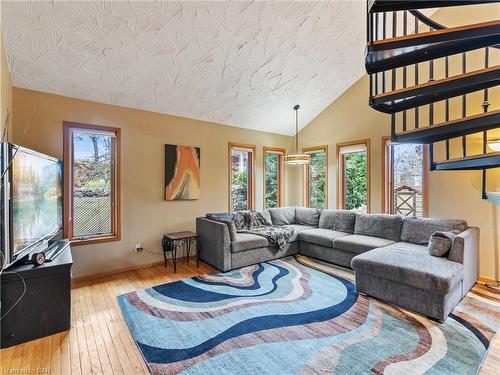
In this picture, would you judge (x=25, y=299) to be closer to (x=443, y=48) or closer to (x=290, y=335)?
(x=290, y=335)

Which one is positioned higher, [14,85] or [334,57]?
[334,57]

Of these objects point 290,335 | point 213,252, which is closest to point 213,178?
point 213,252

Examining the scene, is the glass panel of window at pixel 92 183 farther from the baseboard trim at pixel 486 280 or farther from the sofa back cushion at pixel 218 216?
the baseboard trim at pixel 486 280

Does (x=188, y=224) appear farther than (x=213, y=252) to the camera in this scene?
Yes

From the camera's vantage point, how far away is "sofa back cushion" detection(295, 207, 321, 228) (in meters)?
5.02

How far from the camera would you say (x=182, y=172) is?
4.29 metres

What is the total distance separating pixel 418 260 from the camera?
8.82 ft

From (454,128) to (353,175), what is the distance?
298 centimetres

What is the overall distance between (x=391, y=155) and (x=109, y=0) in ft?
14.3

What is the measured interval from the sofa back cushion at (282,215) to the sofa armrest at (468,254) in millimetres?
2838

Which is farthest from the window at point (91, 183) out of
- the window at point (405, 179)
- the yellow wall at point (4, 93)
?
the window at point (405, 179)

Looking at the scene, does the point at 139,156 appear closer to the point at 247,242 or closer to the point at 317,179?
the point at 247,242

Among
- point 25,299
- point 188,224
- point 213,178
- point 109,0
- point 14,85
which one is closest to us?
point 25,299

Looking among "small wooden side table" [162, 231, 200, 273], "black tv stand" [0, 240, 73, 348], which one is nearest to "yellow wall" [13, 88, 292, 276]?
"small wooden side table" [162, 231, 200, 273]
